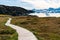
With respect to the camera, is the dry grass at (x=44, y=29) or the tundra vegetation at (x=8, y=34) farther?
the dry grass at (x=44, y=29)

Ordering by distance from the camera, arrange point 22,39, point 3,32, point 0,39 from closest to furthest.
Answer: point 22,39, point 0,39, point 3,32

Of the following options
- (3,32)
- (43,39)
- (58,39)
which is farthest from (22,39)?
(3,32)

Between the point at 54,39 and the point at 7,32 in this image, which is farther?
Result: the point at 7,32

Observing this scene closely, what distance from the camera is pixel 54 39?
31469 mm

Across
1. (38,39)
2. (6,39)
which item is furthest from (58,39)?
(6,39)

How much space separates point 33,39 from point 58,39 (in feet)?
11.7

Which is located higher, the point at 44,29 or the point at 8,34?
the point at 8,34

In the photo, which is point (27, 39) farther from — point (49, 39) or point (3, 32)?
point (3, 32)

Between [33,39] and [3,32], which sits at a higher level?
[33,39]

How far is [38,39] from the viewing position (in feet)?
101

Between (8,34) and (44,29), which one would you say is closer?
(8,34)

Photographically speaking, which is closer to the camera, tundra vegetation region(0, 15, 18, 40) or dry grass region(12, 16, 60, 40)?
tundra vegetation region(0, 15, 18, 40)

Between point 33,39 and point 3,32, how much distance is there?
13.6m

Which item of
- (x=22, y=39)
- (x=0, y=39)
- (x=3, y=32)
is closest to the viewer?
(x=22, y=39)
